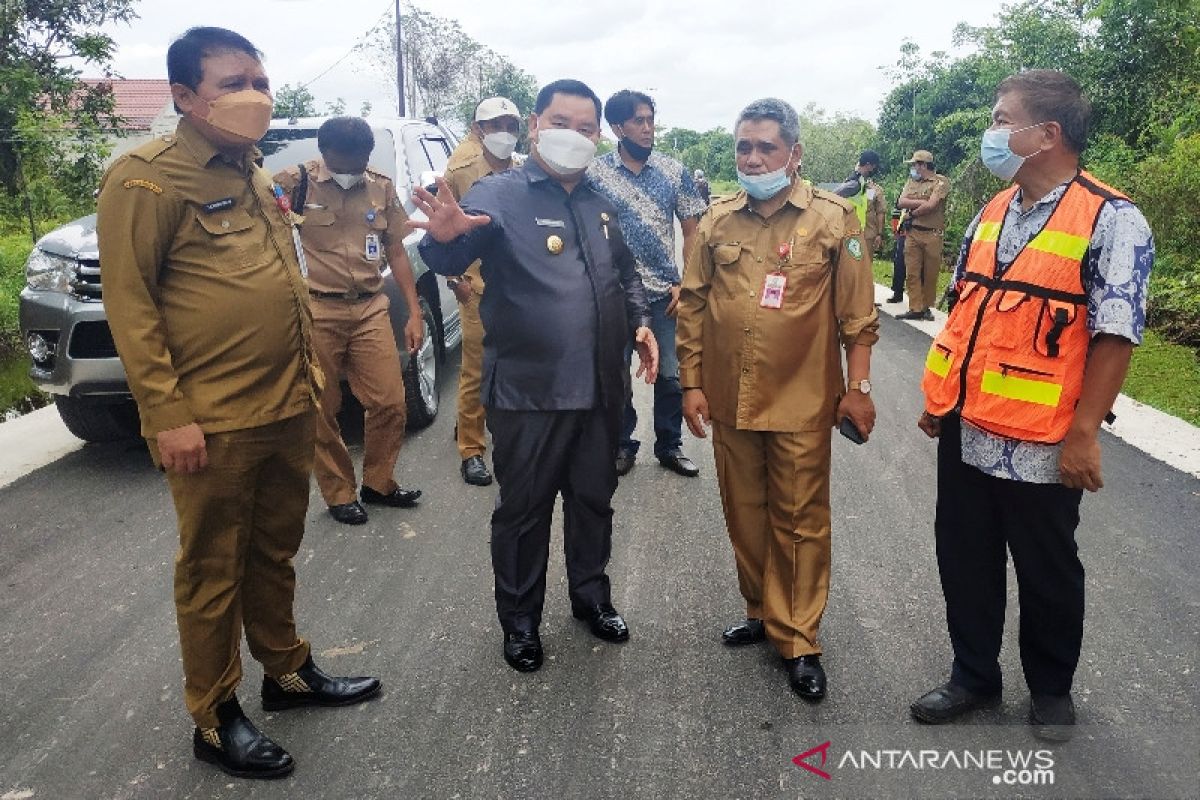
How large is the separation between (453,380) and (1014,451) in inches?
213

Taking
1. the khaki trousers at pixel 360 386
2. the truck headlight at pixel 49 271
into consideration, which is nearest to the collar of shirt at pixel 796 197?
the khaki trousers at pixel 360 386

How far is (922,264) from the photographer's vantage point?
33.0ft

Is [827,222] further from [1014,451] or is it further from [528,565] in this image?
[528,565]

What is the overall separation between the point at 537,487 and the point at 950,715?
152 cm

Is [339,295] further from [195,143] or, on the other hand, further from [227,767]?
[227,767]

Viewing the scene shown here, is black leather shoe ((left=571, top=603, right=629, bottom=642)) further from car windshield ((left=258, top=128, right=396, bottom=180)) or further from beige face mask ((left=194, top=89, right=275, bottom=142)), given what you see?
car windshield ((left=258, top=128, right=396, bottom=180))

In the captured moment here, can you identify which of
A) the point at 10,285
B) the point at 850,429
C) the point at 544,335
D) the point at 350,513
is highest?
the point at 544,335

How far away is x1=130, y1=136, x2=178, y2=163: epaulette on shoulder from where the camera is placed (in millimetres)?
2439

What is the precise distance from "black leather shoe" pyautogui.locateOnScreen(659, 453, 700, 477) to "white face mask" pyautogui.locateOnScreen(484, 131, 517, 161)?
2.03 metres

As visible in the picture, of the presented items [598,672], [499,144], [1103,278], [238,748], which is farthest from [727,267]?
[499,144]

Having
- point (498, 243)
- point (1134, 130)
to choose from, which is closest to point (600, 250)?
point (498, 243)

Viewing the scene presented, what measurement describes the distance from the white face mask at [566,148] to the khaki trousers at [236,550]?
3.85 ft

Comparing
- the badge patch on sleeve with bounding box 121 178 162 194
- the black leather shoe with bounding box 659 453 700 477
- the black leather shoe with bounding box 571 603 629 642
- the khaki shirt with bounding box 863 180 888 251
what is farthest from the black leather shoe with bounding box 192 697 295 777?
the khaki shirt with bounding box 863 180 888 251

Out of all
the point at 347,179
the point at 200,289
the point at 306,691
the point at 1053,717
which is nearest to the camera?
the point at 200,289
